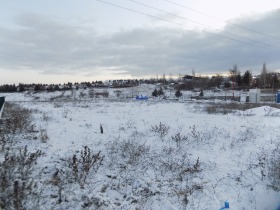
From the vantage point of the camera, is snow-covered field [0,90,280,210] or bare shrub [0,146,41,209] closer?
bare shrub [0,146,41,209]

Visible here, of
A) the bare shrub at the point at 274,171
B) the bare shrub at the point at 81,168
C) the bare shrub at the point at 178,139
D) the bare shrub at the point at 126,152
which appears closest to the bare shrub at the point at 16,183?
the bare shrub at the point at 81,168

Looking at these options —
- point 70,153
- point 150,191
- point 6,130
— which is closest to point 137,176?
point 150,191

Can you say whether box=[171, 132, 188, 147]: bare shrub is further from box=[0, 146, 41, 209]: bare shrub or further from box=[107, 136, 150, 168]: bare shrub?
box=[0, 146, 41, 209]: bare shrub

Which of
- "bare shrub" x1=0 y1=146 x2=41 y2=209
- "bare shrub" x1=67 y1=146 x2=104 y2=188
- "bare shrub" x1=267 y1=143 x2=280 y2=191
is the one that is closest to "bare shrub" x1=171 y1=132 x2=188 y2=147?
"bare shrub" x1=267 y1=143 x2=280 y2=191

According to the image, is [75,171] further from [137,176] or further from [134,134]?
[134,134]

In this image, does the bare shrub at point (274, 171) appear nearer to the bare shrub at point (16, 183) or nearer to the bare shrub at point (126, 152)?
the bare shrub at point (126, 152)

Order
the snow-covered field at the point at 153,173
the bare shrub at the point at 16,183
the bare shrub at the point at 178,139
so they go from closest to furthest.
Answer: the bare shrub at the point at 16,183 < the snow-covered field at the point at 153,173 < the bare shrub at the point at 178,139

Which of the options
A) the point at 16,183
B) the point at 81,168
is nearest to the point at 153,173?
the point at 81,168

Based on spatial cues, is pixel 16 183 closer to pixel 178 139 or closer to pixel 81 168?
pixel 81 168

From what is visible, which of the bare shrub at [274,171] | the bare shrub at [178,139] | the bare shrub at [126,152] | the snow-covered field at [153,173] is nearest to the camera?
the snow-covered field at [153,173]

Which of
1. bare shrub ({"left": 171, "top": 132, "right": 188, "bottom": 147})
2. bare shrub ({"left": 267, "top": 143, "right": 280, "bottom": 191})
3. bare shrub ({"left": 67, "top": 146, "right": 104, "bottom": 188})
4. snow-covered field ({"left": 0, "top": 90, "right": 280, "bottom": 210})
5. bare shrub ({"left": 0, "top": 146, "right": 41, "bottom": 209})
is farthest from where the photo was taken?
bare shrub ({"left": 171, "top": 132, "right": 188, "bottom": 147})

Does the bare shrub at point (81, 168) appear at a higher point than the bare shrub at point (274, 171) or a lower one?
higher

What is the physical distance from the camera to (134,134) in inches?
416

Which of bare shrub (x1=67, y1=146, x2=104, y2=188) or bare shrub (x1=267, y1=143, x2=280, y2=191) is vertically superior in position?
bare shrub (x1=67, y1=146, x2=104, y2=188)
